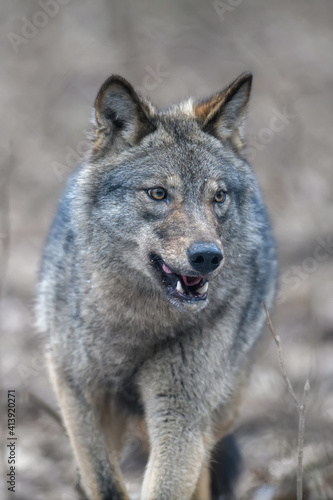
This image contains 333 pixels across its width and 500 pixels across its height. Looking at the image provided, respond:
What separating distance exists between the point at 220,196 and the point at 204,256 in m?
0.67

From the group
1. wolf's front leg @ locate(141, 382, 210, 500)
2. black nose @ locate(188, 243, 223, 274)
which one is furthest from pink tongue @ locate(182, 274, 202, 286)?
wolf's front leg @ locate(141, 382, 210, 500)

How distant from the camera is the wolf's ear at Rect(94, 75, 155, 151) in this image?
4.71 m

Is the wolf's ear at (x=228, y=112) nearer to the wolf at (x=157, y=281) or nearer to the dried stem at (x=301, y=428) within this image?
the wolf at (x=157, y=281)

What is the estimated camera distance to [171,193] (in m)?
4.55

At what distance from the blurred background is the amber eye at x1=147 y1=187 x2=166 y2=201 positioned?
3532 millimetres

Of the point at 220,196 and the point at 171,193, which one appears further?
the point at 220,196

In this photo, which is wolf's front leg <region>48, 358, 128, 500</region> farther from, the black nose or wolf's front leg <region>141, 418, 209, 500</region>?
the black nose

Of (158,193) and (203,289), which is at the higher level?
(158,193)

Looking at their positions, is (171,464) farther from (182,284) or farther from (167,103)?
(167,103)

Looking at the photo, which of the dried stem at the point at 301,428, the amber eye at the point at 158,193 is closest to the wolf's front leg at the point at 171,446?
the dried stem at the point at 301,428

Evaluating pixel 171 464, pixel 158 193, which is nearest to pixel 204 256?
pixel 158 193

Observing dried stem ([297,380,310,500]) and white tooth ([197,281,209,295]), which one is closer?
dried stem ([297,380,310,500])

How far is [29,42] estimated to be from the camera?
620 inches

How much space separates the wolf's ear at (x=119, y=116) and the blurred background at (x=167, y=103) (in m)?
3.59
